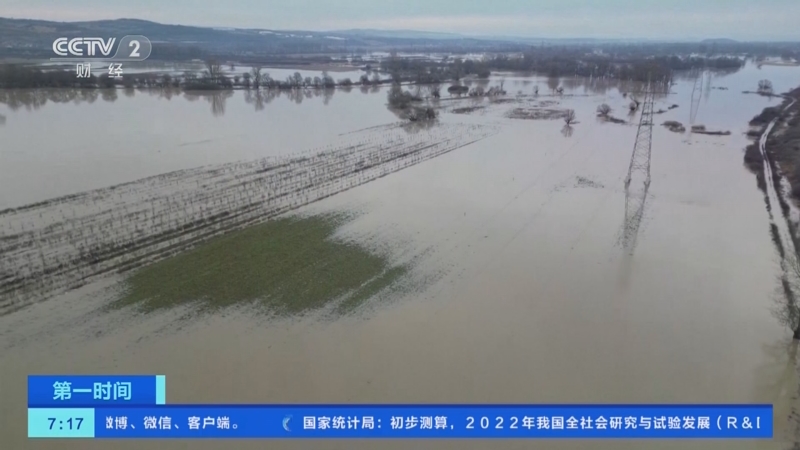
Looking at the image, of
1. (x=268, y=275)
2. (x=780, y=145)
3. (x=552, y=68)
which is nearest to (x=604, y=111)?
(x=780, y=145)

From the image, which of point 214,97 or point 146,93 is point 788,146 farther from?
point 146,93

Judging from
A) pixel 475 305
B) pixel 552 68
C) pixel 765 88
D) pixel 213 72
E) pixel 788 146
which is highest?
pixel 552 68

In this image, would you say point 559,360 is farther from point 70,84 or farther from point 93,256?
point 70,84

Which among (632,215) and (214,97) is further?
(214,97)

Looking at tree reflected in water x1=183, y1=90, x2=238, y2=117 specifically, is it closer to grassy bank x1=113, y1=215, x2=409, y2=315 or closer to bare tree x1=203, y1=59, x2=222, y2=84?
bare tree x1=203, y1=59, x2=222, y2=84

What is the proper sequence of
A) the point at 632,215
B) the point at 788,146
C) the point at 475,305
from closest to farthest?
the point at 475,305, the point at 632,215, the point at 788,146

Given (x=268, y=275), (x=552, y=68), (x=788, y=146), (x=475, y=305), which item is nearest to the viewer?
(x=475, y=305)

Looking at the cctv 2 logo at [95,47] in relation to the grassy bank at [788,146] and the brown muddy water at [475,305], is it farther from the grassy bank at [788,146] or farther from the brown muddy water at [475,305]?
the grassy bank at [788,146]
